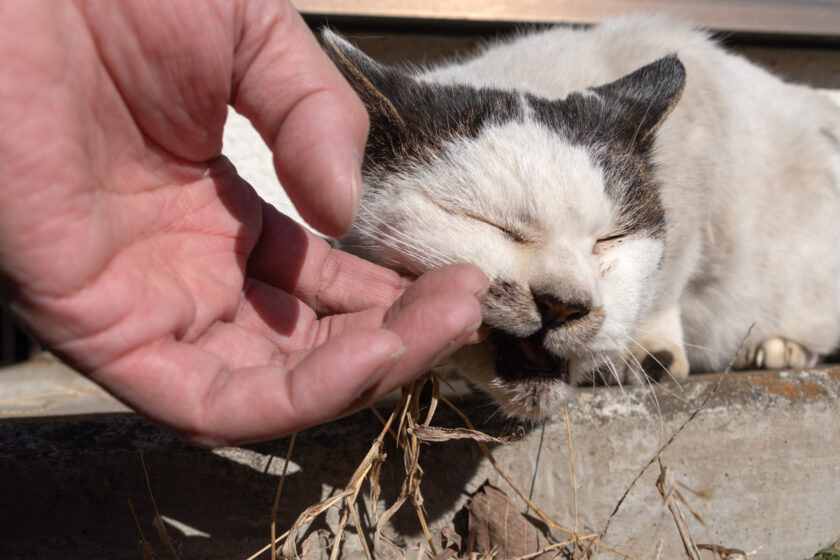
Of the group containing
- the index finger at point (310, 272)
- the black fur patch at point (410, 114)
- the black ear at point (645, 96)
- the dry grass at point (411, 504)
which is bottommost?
the dry grass at point (411, 504)

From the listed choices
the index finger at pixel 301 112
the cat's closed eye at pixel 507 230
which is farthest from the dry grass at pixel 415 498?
the index finger at pixel 301 112

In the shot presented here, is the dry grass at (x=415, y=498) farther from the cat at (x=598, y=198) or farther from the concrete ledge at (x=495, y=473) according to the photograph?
the cat at (x=598, y=198)

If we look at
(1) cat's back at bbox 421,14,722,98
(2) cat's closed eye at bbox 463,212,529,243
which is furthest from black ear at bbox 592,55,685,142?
(2) cat's closed eye at bbox 463,212,529,243

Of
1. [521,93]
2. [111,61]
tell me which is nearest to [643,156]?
[521,93]

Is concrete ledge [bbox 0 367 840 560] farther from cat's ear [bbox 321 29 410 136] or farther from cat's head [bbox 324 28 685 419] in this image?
cat's ear [bbox 321 29 410 136]

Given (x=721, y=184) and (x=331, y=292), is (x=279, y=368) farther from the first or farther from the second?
(x=721, y=184)

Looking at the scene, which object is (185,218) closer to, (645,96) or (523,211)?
(523,211)
